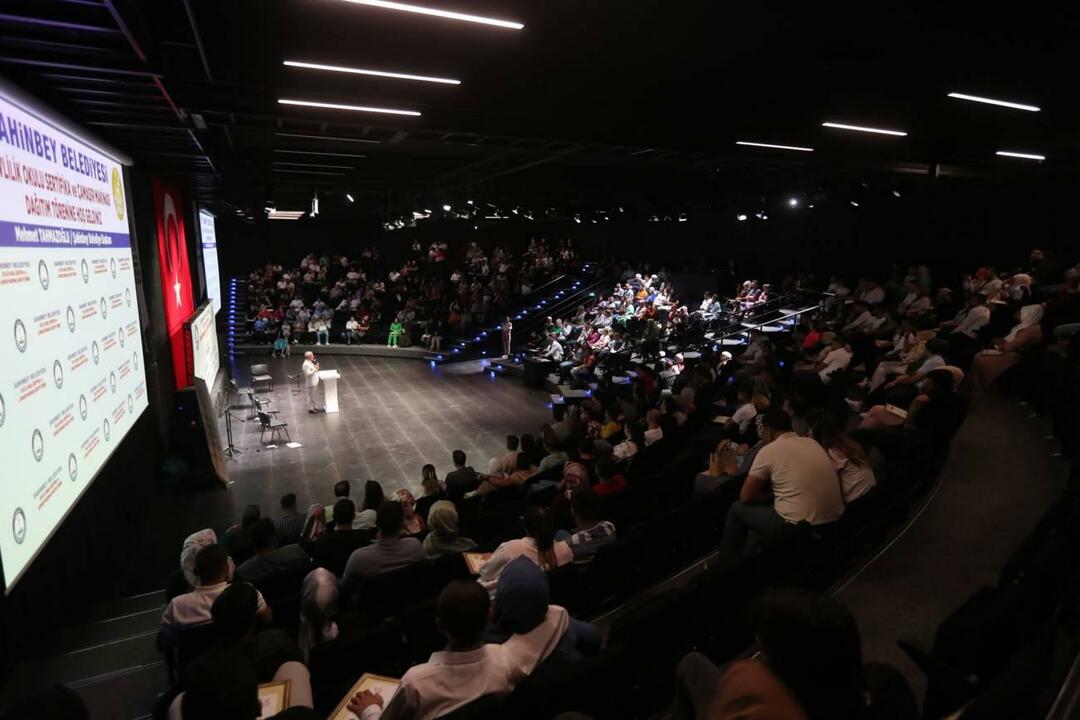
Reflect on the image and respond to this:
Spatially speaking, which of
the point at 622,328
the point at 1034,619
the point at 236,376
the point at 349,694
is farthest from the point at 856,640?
the point at 236,376

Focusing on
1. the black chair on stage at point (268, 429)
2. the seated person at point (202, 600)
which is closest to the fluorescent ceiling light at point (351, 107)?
the seated person at point (202, 600)

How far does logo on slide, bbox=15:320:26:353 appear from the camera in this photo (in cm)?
360

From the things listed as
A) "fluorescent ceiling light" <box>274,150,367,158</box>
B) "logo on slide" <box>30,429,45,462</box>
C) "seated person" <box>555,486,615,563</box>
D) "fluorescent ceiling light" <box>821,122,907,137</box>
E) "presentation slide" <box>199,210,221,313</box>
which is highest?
"fluorescent ceiling light" <box>274,150,367,158</box>

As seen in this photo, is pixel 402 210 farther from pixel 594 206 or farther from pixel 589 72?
pixel 589 72

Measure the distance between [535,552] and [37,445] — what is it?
312 cm

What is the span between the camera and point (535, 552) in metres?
3.31

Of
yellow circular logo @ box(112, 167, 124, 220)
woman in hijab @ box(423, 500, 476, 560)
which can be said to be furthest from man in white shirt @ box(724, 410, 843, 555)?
yellow circular logo @ box(112, 167, 124, 220)

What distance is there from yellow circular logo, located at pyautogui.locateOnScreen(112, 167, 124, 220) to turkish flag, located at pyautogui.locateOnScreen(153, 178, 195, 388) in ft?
6.79

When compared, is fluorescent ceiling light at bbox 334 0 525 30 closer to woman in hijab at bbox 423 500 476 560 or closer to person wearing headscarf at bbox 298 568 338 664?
woman in hijab at bbox 423 500 476 560

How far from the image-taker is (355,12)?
4406mm

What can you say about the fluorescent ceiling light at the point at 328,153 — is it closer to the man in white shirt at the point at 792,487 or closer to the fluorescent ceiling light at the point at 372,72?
the fluorescent ceiling light at the point at 372,72

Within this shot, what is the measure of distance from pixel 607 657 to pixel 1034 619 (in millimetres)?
1632

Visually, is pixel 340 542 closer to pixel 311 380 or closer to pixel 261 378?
pixel 311 380

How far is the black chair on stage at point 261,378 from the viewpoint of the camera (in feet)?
40.9
